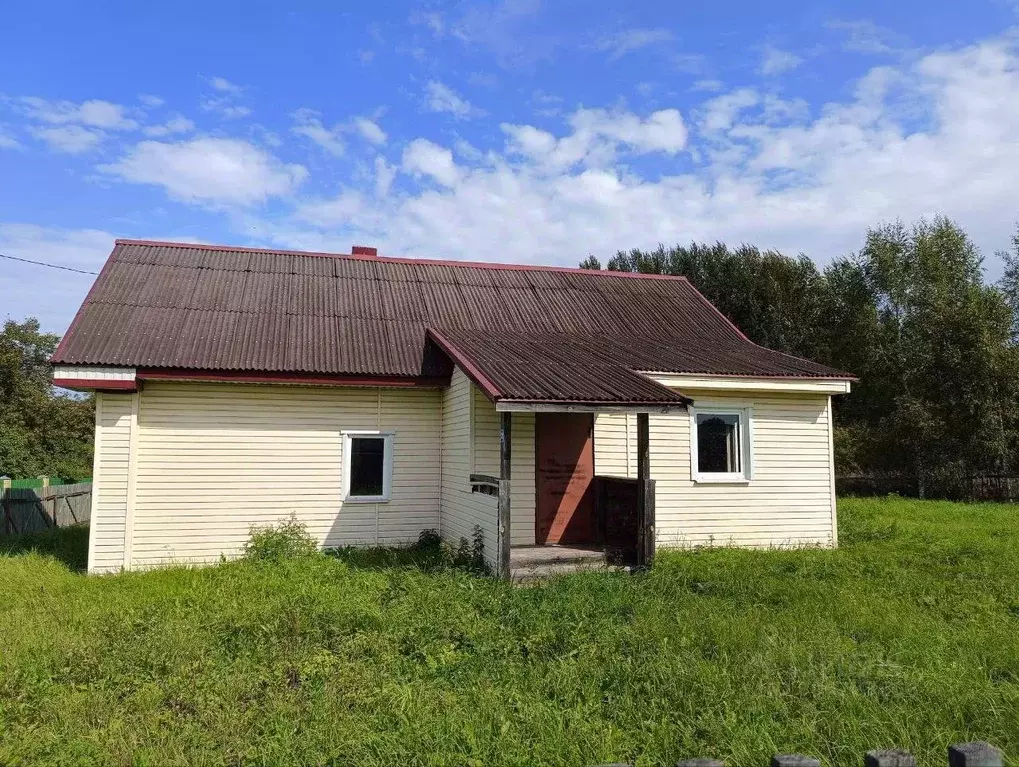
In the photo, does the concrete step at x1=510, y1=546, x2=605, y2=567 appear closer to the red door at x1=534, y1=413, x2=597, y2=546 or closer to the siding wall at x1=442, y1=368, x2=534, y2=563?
the siding wall at x1=442, y1=368, x2=534, y2=563

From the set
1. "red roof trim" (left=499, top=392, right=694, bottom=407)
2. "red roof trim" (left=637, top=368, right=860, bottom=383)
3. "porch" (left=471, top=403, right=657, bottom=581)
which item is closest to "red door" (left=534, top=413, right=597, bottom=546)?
"porch" (left=471, top=403, right=657, bottom=581)

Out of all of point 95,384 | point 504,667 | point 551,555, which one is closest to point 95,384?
point 95,384

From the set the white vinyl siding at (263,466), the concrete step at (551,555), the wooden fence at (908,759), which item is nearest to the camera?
the wooden fence at (908,759)

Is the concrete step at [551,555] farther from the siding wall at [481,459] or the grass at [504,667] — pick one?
the siding wall at [481,459]

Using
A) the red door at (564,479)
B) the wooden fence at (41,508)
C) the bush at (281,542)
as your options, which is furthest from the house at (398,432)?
the wooden fence at (41,508)

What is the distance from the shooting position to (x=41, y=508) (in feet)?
53.5

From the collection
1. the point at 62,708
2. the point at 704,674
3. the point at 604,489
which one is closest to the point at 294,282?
the point at 604,489

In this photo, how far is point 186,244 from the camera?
13969 millimetres

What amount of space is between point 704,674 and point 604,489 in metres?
5.26

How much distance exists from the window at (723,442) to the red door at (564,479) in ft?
6.03

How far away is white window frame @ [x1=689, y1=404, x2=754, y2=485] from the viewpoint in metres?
11.1

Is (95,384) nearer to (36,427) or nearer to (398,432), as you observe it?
(398,432)

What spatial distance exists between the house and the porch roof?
7cm

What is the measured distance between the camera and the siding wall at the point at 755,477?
1093 centimetres
